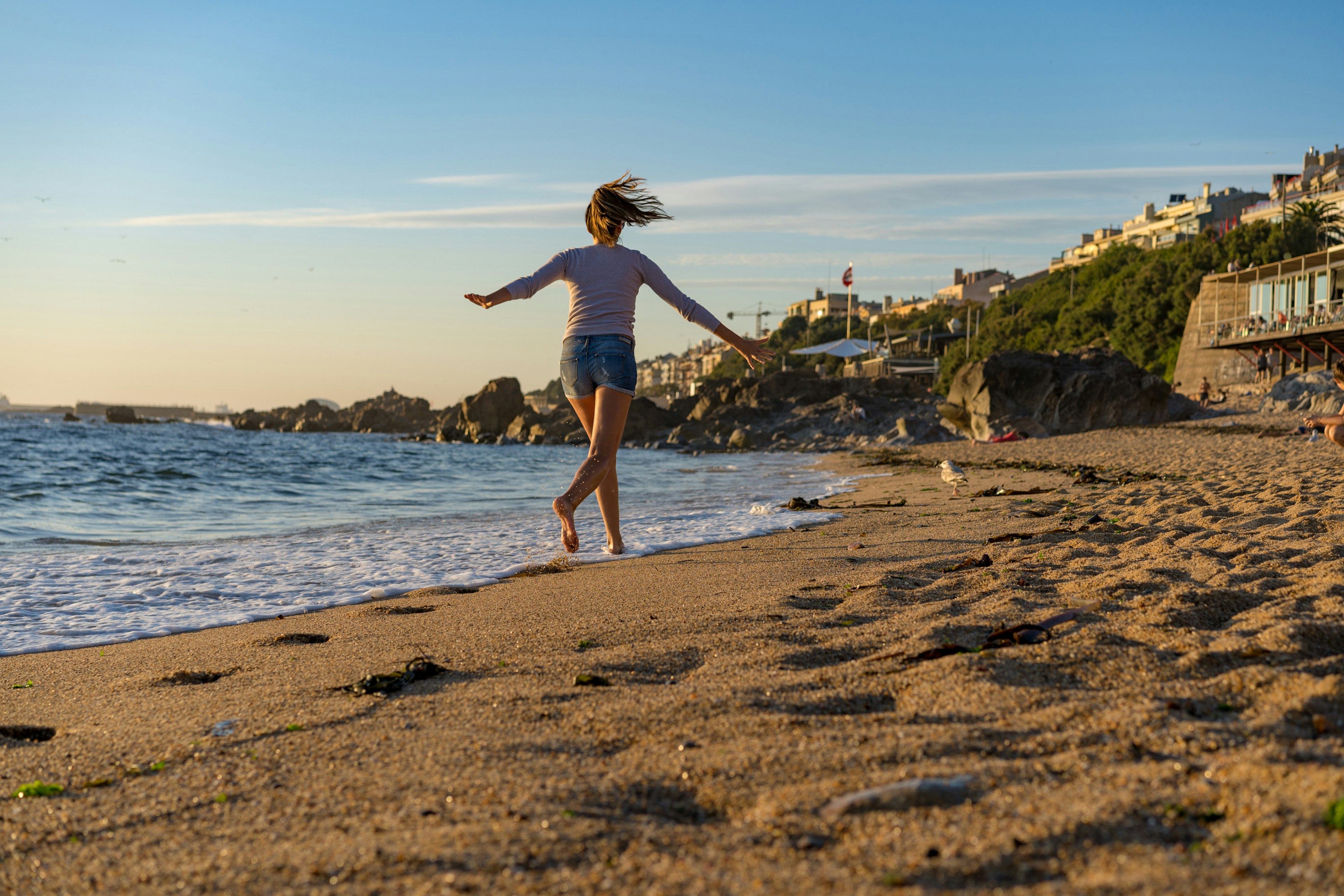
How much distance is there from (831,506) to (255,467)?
15485 mm

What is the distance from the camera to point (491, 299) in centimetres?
464

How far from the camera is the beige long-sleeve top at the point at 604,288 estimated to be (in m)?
4.95

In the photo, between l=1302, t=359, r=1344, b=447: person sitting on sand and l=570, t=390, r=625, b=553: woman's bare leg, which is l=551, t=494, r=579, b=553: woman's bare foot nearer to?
l=570, t=390, r=625, b=553: woman's bare leg

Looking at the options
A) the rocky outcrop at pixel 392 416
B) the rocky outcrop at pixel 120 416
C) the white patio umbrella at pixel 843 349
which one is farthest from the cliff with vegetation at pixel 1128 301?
the rocky outcrop at pixel 120 416

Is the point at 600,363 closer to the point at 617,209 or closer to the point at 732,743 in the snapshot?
the point at 617,209

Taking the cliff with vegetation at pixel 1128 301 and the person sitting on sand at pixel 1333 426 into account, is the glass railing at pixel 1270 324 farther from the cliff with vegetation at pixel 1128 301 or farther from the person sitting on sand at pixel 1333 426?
the person sitting on sand at pixel 1333 426

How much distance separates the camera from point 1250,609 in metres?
2.70

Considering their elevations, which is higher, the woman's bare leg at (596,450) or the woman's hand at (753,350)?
the woman's hand at (753,350)

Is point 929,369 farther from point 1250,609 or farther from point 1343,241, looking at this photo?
point 1250,609

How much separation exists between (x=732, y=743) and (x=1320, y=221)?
5571 centimetres

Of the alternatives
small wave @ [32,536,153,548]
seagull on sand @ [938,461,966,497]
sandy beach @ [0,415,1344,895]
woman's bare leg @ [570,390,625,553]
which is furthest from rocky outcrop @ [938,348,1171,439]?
small wave @ [32,536,153,548]

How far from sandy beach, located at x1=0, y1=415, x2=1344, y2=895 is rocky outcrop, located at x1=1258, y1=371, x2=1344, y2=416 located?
2362 cm

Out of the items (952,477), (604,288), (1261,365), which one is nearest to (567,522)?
(604,288)

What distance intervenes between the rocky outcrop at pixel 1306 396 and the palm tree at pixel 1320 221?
20974mm
